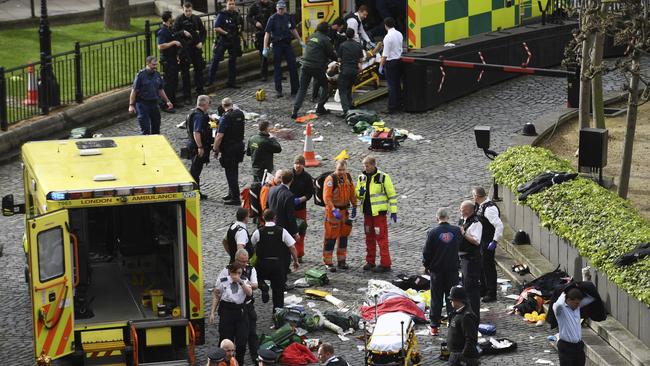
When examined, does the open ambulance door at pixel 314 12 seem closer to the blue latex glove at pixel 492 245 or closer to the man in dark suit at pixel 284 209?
the man in dark suit at pixel 284 209

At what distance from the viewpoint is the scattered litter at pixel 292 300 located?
17311mm

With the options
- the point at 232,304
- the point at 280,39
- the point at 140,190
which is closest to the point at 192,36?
the point at 280,39

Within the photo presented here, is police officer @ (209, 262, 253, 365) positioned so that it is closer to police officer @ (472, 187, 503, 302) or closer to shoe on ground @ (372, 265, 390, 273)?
police officer @ (472, 187, 503, 302)

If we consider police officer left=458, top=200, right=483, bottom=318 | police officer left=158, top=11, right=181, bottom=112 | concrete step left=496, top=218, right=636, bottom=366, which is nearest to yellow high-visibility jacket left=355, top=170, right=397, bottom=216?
police officer left=458, top=200, right=483, bottom=318

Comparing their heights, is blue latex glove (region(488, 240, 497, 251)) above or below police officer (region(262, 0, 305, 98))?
below

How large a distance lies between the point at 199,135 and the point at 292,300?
179 inches

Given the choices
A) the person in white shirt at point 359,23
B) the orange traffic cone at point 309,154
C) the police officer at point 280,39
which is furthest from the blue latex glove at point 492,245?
the police officer at point 280,39

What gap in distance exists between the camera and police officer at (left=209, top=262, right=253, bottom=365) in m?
15.1

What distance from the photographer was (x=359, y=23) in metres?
27.0

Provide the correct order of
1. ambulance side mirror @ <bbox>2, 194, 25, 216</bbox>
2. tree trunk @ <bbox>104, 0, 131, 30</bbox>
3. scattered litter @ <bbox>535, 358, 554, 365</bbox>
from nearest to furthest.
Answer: scattered litter @ <bbox>535, 358, 554, 365</bbox> < ambulance side mirror @ <bbox>2, 194, 25, 216</bbox> < tree trunk @ <bbox>104, 0, 131, 30</bbox>

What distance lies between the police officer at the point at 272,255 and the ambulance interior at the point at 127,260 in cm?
112

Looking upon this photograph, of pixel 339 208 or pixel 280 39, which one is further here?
pixel 280 39

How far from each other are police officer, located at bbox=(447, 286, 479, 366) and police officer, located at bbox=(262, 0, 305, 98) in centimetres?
1322

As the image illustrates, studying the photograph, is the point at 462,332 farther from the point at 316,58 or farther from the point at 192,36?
the point at 192,36
